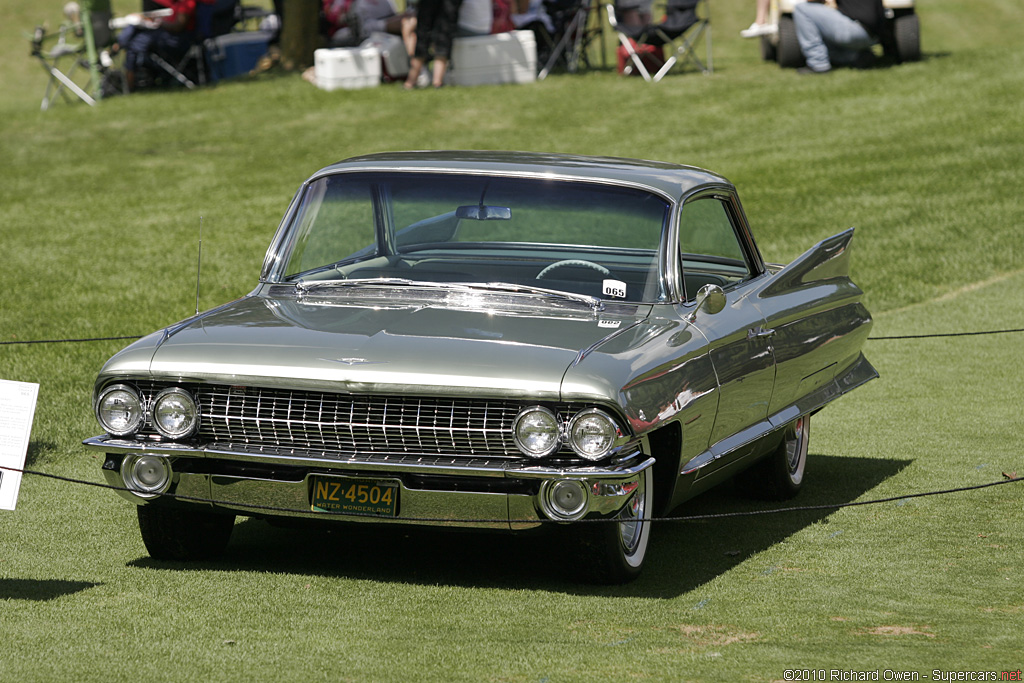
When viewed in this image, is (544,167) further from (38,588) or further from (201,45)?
(201,45)

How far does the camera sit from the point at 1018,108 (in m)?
19.9

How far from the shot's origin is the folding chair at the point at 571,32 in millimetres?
22156

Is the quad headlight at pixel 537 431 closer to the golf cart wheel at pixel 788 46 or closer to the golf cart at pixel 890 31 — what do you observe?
the golf cart at pixel 890 31

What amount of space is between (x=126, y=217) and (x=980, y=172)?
9.92 meters

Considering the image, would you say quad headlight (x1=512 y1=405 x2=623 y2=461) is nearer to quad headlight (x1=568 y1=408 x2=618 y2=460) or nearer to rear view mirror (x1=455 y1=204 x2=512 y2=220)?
quad headlight (x1=568 y1=408 x2=618 y2=460)

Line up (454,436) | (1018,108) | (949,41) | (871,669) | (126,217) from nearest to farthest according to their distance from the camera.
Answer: (871,669) < (454,436) < (126,217) < (1018,108) < (949,41)

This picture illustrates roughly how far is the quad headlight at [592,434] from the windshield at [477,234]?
1122 mm

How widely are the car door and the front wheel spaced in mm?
513

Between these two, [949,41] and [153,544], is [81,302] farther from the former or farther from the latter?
[949,41]

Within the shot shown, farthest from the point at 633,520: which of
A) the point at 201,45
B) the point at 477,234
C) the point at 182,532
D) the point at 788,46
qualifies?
the point at 201,45

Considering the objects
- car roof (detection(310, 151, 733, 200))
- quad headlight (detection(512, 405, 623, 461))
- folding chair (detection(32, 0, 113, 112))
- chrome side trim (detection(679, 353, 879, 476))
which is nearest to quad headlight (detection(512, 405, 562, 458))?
quad headlight (detection(512, 405, 623, 461))

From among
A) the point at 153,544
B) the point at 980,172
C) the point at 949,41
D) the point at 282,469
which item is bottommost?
the point at 949,41

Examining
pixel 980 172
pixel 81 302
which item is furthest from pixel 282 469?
pixel 980 172

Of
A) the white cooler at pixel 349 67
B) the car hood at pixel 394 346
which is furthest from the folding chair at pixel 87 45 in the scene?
the car hood at pixel 394 346
